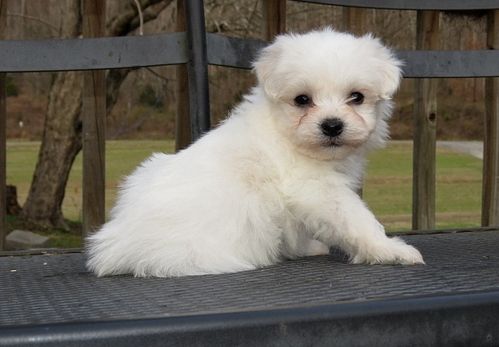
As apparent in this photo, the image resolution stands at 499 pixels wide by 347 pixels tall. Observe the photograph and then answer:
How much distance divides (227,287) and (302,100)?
3.12ft

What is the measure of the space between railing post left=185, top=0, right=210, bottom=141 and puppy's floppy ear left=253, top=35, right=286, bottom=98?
0.47m

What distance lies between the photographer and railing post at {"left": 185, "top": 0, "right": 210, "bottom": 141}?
3350 mm

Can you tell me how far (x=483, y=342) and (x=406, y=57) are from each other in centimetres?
244

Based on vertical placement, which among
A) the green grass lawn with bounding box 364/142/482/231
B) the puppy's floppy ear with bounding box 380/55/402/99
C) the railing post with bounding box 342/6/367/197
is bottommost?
the green grass lawn with bounding box 364/142/482/231

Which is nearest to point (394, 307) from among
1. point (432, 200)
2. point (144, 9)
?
point (432, 200)

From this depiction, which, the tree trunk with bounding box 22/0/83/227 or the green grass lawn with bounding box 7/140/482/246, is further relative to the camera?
the green grass lawn with bounding box 7/140/482/246

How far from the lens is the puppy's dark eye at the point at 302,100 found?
9.22 feet

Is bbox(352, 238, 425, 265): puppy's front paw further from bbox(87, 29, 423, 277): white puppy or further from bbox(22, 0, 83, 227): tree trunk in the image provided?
bbox(22, 0, 83, 227): tree trunk

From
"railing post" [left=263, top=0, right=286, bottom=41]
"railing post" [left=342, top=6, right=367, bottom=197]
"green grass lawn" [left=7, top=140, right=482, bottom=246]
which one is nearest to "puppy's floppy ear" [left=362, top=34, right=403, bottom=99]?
"railing post" [left=263, top=0, right=286, bottom=41]

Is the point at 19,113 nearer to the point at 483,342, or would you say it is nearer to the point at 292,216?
the point at 292,216

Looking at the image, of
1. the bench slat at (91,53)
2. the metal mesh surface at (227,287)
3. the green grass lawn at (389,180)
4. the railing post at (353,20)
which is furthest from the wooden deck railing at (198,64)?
the green grass lawn at (389,180)

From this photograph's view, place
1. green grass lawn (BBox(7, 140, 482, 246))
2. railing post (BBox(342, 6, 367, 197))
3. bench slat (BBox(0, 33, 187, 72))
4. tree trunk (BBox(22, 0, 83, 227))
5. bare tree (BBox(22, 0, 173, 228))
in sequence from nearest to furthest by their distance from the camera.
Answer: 1. bench slat (BBox(0, 33, 187, 72))
2. railing post (BBox(342, 6, 367, 197))
3. bare tree (BBox(22, 0, 173, 228))
4. tree trunk (BBox(22, 0, 83, 227))
5. green grass lawn (BBox(7, 140, 482, 246))

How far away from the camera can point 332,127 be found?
2.74m

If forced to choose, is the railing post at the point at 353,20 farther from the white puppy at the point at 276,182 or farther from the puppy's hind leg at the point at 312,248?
the puppy's hind leg at the point at 312,248
